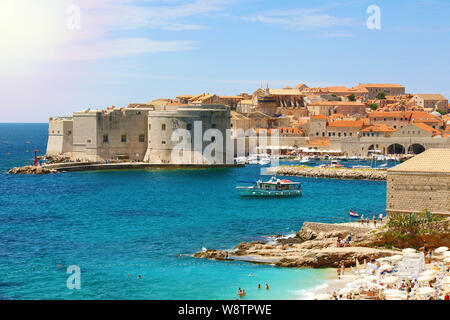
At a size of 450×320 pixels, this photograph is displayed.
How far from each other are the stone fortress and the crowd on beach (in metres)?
42.3

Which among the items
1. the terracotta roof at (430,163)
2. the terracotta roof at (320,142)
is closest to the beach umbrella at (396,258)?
the terracotta roof at (430,163)

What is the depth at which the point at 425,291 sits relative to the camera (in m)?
16.2

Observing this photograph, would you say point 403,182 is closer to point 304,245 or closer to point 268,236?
point 304,245

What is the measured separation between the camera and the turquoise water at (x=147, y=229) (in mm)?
19716

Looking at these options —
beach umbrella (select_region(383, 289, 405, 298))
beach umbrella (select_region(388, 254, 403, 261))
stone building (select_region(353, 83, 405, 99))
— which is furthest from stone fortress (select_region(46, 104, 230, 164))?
stone building (select_region(353, 83, 405, 99))

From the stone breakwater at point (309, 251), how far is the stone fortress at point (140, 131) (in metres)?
36.0

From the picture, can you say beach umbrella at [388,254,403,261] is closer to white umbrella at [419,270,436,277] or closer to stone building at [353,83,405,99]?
white umbrella at [419,270,436,277]

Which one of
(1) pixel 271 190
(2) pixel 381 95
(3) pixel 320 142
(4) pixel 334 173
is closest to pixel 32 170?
(1) pixel 271 190

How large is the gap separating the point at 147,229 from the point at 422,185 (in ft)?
42.8

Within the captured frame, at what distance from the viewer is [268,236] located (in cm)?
2773

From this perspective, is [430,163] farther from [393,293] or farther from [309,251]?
[393,293]

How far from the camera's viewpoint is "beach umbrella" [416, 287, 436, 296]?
16.1 m

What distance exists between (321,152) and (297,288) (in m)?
65.7
